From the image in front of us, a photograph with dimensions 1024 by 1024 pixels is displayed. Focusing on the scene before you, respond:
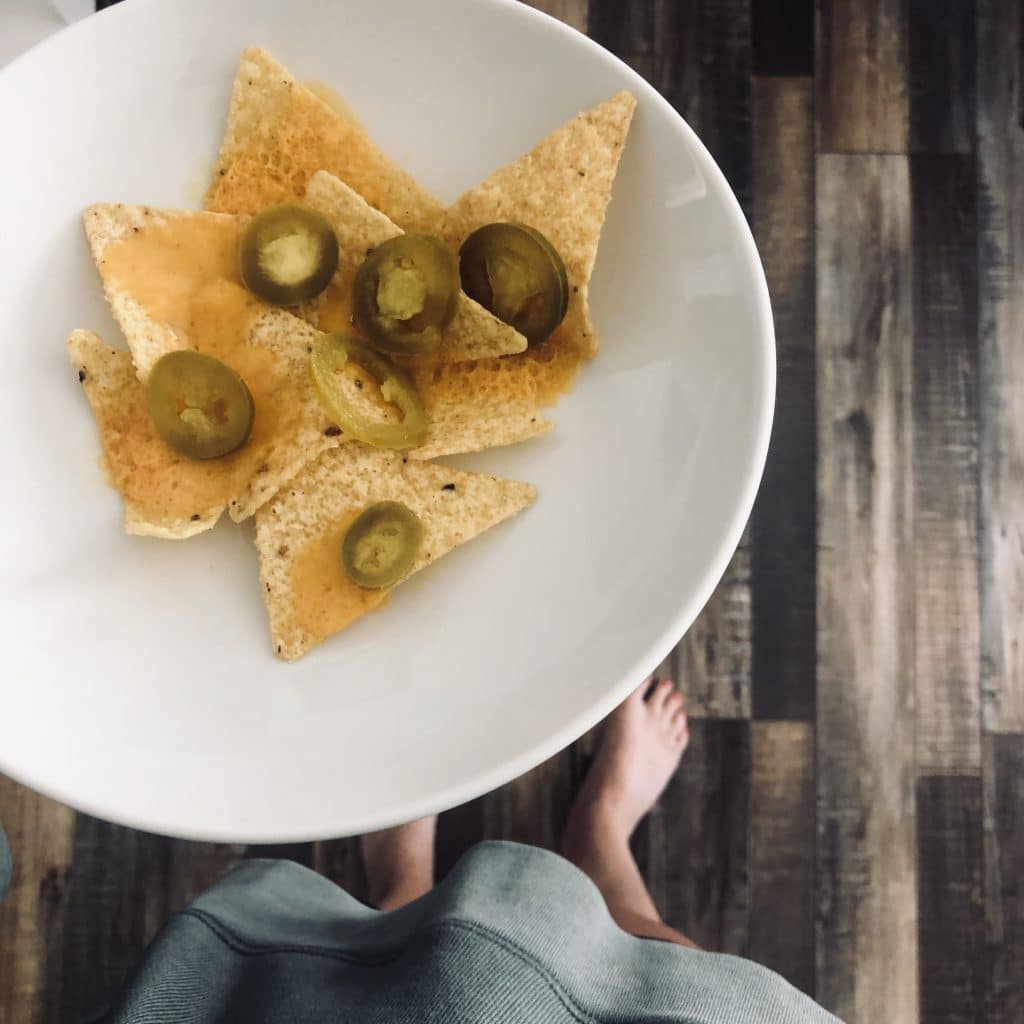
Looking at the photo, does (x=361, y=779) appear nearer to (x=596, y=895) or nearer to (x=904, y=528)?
(x=596, y=895)

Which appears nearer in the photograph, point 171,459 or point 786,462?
point 171,459

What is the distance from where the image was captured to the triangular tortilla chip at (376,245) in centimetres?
104

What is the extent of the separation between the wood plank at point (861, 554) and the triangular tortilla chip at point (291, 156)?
2.62 feet

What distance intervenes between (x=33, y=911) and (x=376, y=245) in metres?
1.25

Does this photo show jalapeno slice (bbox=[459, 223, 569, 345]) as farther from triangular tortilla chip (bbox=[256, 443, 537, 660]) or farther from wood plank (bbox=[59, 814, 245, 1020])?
wood plank (bbox=[59, 814, 245, 1020])

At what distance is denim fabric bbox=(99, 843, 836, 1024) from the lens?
3.69 feet

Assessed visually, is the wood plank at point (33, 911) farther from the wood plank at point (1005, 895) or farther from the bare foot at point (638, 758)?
the wood plank at point (1005, 895)

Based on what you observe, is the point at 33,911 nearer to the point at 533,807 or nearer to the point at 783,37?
the point at 533,807

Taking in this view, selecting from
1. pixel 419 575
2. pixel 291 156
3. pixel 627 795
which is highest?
pixel 291 156

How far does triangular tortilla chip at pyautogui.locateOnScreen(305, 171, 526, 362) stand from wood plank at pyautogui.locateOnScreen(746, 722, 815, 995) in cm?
87

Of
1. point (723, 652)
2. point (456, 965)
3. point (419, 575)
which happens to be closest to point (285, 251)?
point (419, 575)

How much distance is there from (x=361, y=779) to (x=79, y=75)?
0.79 m

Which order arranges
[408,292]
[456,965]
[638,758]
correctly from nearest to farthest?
[408,292]
[456,965]
[638,758]

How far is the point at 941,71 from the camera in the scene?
5.28 feet
